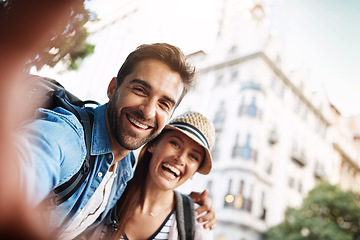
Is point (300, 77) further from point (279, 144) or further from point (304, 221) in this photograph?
point (304, 221)

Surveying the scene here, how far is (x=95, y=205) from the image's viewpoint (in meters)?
0.39

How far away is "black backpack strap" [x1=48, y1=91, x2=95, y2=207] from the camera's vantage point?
0.87ft

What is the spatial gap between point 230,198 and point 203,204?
106 millimetres


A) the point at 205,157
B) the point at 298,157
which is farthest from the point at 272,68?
the point at 205,157

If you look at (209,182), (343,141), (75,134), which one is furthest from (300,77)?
(75,134)

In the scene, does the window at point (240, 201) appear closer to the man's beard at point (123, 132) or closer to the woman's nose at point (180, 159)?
the woman's nose at point (180, 159)

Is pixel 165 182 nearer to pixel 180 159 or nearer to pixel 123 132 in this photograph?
pixel 180 159

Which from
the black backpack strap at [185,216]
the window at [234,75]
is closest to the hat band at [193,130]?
the black backpack strap at [185,216]

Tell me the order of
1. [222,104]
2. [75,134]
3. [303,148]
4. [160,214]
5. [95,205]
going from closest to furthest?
[75,134] < [95,205] < [160,214] < [222,104] < [303,148]

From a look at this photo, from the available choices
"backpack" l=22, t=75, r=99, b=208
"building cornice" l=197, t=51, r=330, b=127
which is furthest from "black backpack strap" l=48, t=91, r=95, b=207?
"building cornice" l=197, t=51, r=330, b=127

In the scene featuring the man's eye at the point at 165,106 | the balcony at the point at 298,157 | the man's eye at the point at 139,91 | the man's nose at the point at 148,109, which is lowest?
the balcony at the point at 298,157

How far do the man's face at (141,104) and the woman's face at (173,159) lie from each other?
0.14m

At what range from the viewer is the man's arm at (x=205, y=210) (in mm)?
540

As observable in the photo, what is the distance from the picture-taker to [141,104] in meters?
0.34
